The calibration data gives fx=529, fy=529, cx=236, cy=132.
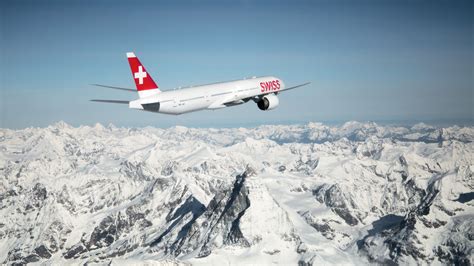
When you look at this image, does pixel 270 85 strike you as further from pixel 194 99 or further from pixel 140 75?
pixel 140 75

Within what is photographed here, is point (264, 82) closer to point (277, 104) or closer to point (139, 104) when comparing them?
point (277, 104)

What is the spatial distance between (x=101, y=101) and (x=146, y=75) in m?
23.0

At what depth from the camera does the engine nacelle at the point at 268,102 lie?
89750mm

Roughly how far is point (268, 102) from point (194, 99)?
1718cm

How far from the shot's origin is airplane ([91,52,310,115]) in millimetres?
76188

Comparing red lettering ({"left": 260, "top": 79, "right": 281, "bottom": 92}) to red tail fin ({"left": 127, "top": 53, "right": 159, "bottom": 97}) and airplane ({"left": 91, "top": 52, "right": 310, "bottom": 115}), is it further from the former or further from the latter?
red tail fin ({"left": 127, "top": 53, "right": 159, "bottom": 97})

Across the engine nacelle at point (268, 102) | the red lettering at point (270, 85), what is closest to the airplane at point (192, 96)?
the engine nacelle at point (268, 102)

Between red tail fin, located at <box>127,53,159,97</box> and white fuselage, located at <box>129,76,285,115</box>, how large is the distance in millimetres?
2400

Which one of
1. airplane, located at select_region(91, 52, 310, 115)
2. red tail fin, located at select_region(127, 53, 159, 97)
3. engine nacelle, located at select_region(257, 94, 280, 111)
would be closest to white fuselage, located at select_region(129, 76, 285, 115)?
airplane, located at select_region(91, 52, 310, 115)

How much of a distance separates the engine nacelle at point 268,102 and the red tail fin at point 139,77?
62.0 ft

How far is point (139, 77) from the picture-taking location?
82125 mm

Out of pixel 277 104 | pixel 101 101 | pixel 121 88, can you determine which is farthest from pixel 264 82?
pixel 101 101

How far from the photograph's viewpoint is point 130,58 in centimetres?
8162

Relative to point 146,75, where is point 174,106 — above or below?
below
